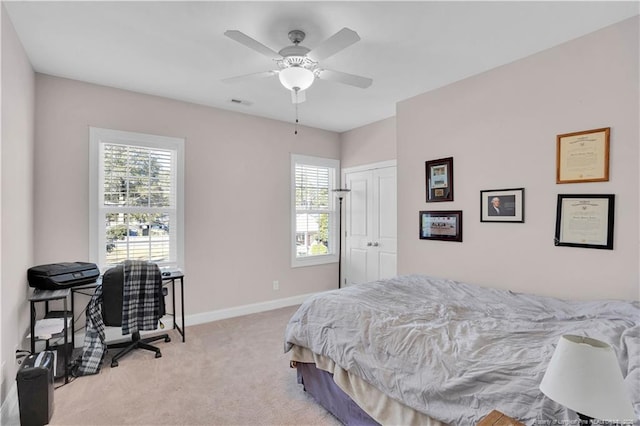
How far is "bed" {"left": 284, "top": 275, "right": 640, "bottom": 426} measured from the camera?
1.33 meters

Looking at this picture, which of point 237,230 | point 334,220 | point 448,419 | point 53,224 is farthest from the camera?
point 334,220

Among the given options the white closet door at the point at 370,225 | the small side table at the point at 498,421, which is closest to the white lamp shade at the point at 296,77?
the small side table at the point at 498,421

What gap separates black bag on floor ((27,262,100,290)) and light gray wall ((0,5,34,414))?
73 millimetres

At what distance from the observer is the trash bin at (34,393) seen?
6.31 feet

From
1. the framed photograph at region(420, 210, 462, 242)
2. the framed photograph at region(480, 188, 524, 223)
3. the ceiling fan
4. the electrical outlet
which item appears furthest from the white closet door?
the electrical outlet

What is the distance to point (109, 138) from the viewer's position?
339 cm

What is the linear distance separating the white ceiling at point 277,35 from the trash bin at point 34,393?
227cm

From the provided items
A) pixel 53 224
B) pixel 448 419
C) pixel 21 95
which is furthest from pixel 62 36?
pixel 448 419

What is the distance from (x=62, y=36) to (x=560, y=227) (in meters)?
4.01

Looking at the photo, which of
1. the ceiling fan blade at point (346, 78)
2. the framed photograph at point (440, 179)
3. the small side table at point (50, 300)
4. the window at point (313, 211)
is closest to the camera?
the ceiling fan blade at point (346, 78)

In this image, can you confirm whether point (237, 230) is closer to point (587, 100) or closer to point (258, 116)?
point (258, 116)

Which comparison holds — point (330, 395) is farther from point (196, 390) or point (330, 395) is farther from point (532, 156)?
point (532, 156)

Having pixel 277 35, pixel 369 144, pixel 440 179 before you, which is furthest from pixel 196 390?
pixel 369 144

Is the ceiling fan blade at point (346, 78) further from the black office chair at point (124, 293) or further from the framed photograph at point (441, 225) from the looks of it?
the black office chair at point (124, 293)
